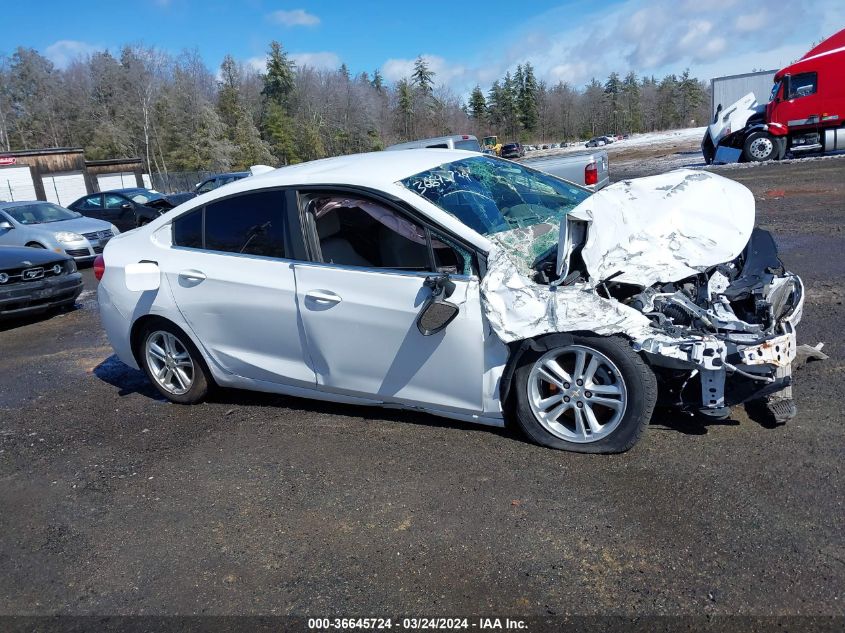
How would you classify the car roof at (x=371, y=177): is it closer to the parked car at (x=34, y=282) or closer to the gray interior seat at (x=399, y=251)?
the gray interior seat at (x=399, y=251)

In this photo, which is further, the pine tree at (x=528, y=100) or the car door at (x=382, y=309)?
the pine tree at (x=528, y=100)

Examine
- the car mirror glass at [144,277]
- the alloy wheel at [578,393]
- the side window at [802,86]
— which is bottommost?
the alloy wheel at [578,393]

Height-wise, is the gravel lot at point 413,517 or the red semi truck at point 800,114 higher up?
the red semi truck at point 800,114

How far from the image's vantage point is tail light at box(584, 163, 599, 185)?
9367mm

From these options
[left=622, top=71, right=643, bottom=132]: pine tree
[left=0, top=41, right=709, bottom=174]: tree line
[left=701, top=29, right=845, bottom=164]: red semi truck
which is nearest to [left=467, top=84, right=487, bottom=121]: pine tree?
[left=0, top=41, right=709, bottom=174]: tree line

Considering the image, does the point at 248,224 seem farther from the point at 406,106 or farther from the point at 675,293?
the point at 406,106

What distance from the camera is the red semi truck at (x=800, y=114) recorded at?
2058cm

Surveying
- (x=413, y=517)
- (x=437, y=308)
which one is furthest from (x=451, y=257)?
(x=413, y=517)

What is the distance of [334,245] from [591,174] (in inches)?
253

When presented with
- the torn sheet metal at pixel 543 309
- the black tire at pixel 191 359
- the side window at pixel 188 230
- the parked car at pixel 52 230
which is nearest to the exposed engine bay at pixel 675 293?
the torn sheet metal at pixel 543 309

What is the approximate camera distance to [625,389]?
10.5 feet

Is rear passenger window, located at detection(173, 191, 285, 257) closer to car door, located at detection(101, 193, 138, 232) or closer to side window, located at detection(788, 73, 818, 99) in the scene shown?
car door, located at detection(101, 193, 138, 232)

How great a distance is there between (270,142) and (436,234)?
251 ft

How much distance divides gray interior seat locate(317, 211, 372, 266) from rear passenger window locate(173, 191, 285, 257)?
282 millimetres
